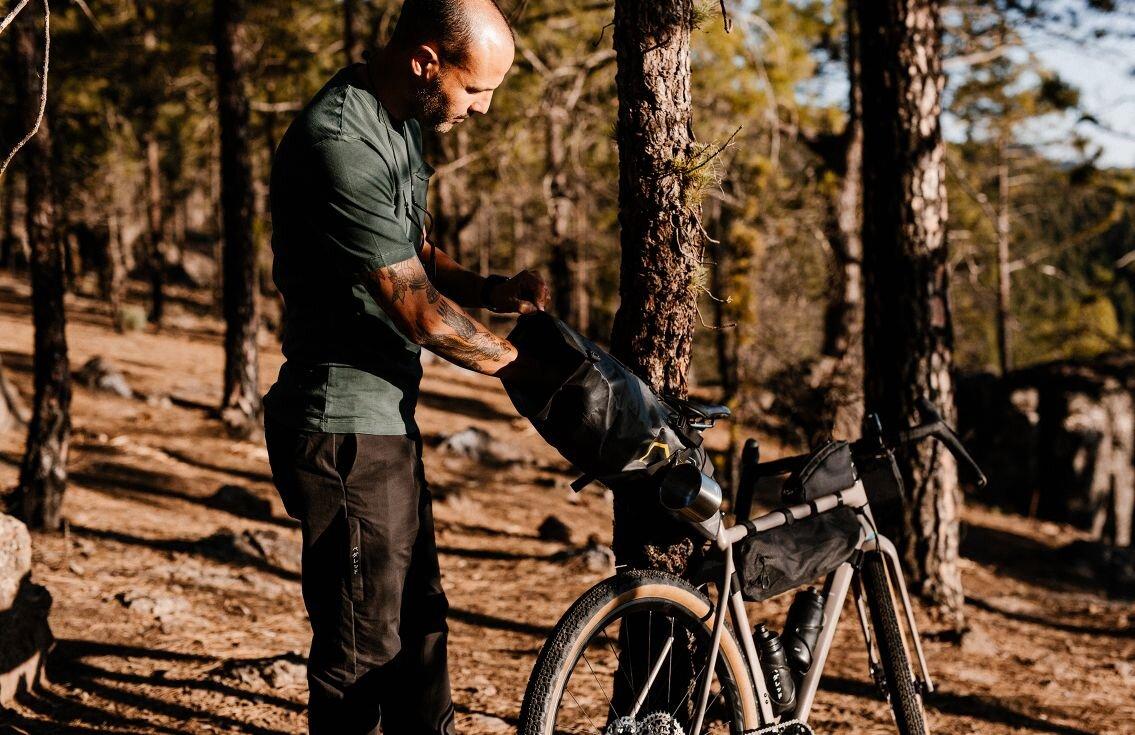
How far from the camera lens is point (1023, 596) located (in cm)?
802

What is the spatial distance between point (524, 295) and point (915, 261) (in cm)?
404

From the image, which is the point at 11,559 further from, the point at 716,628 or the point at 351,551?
the point at 716,628

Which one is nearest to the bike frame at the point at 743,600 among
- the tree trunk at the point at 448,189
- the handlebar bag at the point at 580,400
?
the handlebar bag at the point at 580,400

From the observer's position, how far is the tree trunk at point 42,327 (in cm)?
631

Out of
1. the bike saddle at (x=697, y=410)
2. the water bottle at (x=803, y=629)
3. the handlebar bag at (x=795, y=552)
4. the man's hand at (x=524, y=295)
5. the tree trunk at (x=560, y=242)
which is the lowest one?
the water bottle at (x=803, y=629)

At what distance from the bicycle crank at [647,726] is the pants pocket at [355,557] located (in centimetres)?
87

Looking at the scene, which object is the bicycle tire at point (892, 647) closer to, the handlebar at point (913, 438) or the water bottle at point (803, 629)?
the water bottle at point (803, 629)

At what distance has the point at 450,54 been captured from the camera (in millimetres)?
2539

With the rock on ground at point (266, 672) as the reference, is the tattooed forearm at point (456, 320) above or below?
above

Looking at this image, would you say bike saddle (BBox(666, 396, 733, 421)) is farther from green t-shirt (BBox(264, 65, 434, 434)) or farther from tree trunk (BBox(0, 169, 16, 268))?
tree trunk (BBox(0, 169, 16, 268))

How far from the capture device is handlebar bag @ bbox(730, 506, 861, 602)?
304 cm

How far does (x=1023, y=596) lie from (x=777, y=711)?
18.9 feet

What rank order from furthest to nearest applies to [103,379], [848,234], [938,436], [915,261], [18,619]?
[848,234], [103,379], [915,261], [18,619], [938,436]

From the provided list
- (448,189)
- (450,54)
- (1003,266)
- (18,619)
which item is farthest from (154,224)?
(1003,266)
